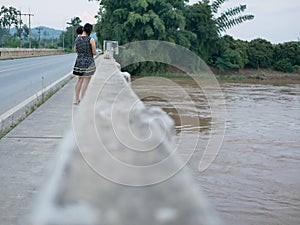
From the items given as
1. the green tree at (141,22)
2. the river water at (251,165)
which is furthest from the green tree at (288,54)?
the river water at (251,165)

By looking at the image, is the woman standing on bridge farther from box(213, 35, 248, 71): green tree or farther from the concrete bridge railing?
box(213, 35, 248, 71): green tree

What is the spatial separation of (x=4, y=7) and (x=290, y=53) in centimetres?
6100

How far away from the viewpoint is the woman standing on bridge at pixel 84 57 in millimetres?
8398

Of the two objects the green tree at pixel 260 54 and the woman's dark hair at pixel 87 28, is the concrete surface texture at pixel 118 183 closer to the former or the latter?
the woman's dark hair at pixel 87 28

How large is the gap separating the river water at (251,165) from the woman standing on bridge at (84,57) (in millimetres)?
2508

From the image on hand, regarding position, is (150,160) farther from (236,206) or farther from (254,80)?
(254,80)

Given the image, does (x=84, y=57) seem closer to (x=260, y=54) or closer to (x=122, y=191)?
(x=122, y=191)

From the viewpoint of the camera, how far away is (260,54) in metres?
42.4

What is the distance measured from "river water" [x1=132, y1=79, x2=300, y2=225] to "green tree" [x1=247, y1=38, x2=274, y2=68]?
26.2 metres

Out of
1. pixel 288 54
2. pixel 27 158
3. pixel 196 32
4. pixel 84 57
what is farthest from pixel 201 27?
pixel 27 158

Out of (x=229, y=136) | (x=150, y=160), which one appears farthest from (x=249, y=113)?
(x=150, y=160)

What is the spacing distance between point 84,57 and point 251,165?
384 cm

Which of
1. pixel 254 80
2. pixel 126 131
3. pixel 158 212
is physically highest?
pixel 158 212

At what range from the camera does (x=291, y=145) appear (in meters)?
10.8
